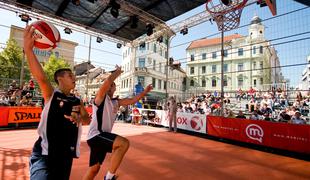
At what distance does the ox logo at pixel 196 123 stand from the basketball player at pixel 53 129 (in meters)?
8.06

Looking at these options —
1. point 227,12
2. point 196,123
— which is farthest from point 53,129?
point 196,123

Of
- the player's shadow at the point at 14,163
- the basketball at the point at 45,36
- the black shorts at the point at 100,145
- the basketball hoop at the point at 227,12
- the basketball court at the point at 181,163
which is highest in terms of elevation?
the basketball hoop at the point at 227,12

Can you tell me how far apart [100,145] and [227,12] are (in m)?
6.75

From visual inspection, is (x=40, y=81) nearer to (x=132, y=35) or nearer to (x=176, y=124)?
(x=176, y=124)

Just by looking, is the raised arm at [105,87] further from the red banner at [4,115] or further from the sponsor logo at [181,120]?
the red banner at [4,115]

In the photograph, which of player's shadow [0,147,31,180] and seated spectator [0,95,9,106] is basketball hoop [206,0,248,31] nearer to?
player's shadow [0,147,31,180]

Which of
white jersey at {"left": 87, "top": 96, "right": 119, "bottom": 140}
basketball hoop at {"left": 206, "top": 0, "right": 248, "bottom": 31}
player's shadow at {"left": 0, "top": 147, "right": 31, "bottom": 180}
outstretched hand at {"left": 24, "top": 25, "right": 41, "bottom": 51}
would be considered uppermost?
basketball hoop at {"left": 206, "top": 0, "right": 248, "bottom": 31}

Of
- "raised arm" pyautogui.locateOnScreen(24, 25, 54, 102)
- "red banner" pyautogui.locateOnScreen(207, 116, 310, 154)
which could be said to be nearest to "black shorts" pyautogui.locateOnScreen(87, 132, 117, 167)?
"raised arm" pyautogui.locateOnScreen(24, 25, 54, 102)

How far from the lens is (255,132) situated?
7.17 metres

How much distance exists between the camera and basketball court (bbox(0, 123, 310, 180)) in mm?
4160

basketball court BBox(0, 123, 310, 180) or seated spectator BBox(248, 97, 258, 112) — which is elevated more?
seated spectator BBox(248, 97, 258, 112)

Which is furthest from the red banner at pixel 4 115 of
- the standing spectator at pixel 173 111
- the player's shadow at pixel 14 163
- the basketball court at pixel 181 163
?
the standing spectator at pixel 173 111

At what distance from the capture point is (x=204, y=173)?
4371mm

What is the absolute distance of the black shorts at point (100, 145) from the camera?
2615 millimetres
